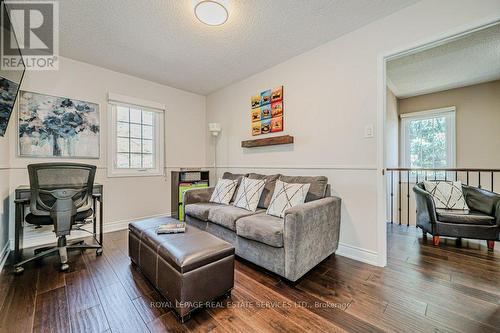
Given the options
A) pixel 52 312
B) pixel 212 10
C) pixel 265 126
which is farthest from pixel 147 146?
pixel 52 312

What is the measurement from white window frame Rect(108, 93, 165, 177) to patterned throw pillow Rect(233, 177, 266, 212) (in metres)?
1.81

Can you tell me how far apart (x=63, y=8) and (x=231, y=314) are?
2.90 meters

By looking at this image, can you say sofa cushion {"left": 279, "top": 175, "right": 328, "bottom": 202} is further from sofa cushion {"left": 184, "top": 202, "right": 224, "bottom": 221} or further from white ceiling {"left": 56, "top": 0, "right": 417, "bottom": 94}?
white ceiling {"left": 56, "top": 0, "right": 417, "bottom": 94}

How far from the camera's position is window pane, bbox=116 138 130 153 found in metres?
3.30

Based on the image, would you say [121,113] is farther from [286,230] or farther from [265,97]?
[286,230]

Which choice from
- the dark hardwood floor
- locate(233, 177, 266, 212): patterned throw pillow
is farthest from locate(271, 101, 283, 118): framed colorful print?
the dark hardwood floor

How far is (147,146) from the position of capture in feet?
12.0

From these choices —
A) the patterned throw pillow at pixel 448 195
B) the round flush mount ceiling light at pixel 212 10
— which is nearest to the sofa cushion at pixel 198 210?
the round flush mount ceiling light at pixel 212 10

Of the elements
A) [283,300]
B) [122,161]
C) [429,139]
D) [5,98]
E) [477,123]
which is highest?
[477,123]

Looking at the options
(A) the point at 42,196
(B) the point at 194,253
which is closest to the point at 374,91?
(B) the point at 194,253

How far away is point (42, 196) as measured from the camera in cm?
201

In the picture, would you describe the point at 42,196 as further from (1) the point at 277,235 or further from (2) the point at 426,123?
(2) the point at 426,123

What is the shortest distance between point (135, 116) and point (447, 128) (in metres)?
5.61

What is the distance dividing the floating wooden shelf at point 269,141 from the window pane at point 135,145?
1724 millimetres
